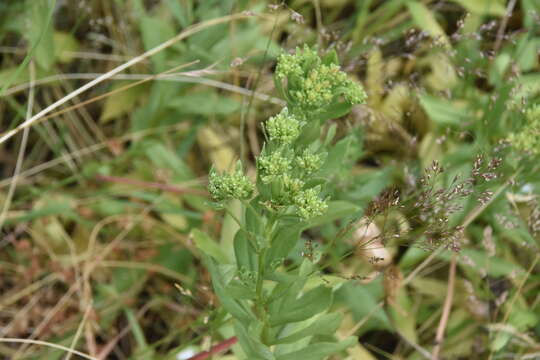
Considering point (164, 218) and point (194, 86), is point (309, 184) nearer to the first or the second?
point (164, 218)

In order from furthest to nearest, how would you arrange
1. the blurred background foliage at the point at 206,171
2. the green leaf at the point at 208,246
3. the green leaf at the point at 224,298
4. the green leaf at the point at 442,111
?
1. the green leaf at the point at 442,111
2. the blurred background foliage at the point at 206,171
3. the green leaf at the point at 208,246
4. the green leaf at the point at 224,298

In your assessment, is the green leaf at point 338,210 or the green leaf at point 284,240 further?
the green leaf at point 338,210

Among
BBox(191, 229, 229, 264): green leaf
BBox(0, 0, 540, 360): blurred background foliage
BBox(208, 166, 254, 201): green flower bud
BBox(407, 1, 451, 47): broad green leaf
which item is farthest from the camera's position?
BBox(407, 1, 451, 47): broad green leaf

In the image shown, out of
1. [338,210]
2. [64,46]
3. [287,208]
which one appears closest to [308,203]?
[287,208]

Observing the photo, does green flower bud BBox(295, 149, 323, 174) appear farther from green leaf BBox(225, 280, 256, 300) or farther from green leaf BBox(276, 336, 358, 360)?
green leaf BBox(276, 336, 358, 360)

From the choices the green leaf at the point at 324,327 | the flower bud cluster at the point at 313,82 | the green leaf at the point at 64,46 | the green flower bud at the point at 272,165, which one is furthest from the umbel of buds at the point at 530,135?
the green leaf at the point at 64,46

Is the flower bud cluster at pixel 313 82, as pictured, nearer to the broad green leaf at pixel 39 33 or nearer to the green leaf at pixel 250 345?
the green leaf at pixel 250 345

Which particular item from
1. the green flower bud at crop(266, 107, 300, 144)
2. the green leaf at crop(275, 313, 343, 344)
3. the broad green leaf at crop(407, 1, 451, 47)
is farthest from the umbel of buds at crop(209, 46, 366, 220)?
the broad green leaf at crop(407, 1, 451, 47)
